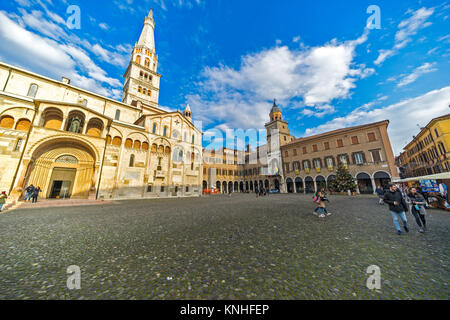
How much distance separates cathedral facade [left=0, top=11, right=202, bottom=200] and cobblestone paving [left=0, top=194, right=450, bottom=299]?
15380 millimetres

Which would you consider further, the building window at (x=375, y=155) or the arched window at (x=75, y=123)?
the building window at (x=375, y=155)

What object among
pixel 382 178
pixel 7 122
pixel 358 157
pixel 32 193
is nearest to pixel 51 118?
pixel 7 122

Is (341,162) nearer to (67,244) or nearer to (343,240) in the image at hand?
(343,240)

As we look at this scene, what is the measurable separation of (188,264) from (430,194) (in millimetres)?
17531

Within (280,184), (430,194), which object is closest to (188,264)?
(430,194)

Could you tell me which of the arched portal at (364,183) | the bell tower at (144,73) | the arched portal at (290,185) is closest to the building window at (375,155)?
the arched portal at (364,183)

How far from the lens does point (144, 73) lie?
115ft

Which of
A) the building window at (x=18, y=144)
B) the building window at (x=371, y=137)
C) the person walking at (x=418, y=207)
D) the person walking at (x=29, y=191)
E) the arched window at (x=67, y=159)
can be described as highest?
the building window at (x=371, y=137)

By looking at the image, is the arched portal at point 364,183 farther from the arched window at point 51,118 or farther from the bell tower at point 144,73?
the arched window at point 51,118

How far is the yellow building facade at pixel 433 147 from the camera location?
21.3 meters

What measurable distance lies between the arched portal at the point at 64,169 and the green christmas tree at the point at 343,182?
1330 inches

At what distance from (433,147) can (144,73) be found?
55301 mm

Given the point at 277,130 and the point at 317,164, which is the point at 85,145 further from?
the point at 277,130

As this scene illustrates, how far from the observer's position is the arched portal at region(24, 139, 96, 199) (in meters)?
16.7
